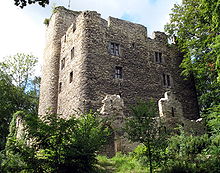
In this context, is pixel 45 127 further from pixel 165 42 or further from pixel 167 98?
pixel 165 42

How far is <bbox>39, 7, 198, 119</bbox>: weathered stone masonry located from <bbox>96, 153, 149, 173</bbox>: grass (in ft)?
17.7

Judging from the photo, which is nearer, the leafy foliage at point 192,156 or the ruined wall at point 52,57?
the leafy foliage at point 192,156

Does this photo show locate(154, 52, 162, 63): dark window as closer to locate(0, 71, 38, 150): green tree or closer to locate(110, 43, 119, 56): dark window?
locate(110, 43, 119, 56): dark window

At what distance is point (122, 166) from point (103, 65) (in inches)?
363

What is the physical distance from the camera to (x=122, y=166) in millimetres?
12211

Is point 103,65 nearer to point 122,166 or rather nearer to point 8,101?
point 122,166

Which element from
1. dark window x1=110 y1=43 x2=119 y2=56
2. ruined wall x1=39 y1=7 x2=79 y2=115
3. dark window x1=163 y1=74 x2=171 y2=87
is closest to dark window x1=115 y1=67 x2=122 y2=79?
dark window x1=110 y1=43 x2=119 y2=56

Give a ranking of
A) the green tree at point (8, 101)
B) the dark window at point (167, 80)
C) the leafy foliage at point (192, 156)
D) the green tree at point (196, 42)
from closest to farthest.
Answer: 1. the leafy foliage at point (192, 156)
2. the green tree at point (196, 42)
3. the dark window at point (167, 80)
4. the green tree at point (8, 101)

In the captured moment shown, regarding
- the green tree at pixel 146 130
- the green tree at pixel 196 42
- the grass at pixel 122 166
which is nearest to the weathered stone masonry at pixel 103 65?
the green tree at pixel 196 42

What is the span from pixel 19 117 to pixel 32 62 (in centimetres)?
1426

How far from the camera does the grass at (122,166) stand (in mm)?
11566

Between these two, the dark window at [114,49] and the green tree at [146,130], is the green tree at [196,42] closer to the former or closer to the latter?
the dark window at [114,49]

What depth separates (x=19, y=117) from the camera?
19906 millimetres

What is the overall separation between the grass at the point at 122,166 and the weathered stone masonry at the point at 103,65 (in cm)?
539
